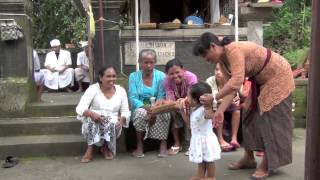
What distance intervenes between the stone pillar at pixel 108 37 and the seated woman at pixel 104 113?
1961 millimetres

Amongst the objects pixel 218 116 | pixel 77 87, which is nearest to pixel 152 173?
pixel 218 116

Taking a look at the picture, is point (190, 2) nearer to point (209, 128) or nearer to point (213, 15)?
point (213, 15)

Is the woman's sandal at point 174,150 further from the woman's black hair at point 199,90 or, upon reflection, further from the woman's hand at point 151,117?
the woman's black hair at point 199,90

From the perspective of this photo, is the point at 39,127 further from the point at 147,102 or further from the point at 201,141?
the point at 201,141

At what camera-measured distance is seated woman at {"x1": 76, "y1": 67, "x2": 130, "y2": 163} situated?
6219 millimetres

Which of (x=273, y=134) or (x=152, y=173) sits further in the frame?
(x=152, y=173)

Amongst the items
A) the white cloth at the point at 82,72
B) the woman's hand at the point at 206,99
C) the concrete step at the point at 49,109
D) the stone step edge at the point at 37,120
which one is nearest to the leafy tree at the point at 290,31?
the white cloth at the point at 82,72

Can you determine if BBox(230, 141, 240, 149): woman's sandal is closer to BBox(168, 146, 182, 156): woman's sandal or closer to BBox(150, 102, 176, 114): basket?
BBox(168, 146, 182, 156): woman's sandal

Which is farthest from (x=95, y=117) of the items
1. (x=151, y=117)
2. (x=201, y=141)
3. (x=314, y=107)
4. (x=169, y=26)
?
(x=314, y=107)

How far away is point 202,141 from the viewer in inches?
202

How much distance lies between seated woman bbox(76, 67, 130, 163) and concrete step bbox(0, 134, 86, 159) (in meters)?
0.30

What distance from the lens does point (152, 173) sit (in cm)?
571

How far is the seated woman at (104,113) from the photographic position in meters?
6.22

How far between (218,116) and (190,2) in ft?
24.9
